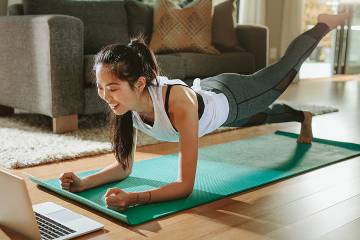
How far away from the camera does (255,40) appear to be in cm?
387

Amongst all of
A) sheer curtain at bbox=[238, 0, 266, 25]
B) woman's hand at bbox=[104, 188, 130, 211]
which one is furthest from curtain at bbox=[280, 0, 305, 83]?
woman's hand at bbox=[104, 188, 130, 211]

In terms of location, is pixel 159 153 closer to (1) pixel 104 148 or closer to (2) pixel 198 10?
(1) pixel 104 148

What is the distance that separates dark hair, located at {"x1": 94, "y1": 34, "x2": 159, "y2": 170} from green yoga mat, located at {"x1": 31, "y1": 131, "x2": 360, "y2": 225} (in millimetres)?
155

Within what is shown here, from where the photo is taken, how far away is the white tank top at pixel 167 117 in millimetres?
1576

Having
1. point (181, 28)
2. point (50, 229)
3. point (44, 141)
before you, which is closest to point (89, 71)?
point (44, 141)

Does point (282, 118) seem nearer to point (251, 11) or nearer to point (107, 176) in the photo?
point (107, 176)

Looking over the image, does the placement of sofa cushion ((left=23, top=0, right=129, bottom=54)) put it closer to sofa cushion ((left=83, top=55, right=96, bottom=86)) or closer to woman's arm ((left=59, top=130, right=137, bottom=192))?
sofa cushion ((left=83, top=55, right=96, bottom=86))

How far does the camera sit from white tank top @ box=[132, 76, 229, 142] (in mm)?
1576

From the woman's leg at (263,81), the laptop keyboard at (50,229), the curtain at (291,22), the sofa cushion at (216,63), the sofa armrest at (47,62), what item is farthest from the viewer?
the curtain at (291,22)

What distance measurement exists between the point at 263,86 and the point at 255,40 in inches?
73.4

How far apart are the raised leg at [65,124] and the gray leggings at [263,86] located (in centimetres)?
91

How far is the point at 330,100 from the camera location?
4082 millimetres

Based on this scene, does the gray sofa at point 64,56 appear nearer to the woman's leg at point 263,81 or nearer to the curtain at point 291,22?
the woman's leg at point 263,81

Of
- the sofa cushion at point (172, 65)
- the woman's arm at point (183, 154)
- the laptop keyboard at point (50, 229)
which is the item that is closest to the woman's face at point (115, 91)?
the woman's arm at point (183, 154)
